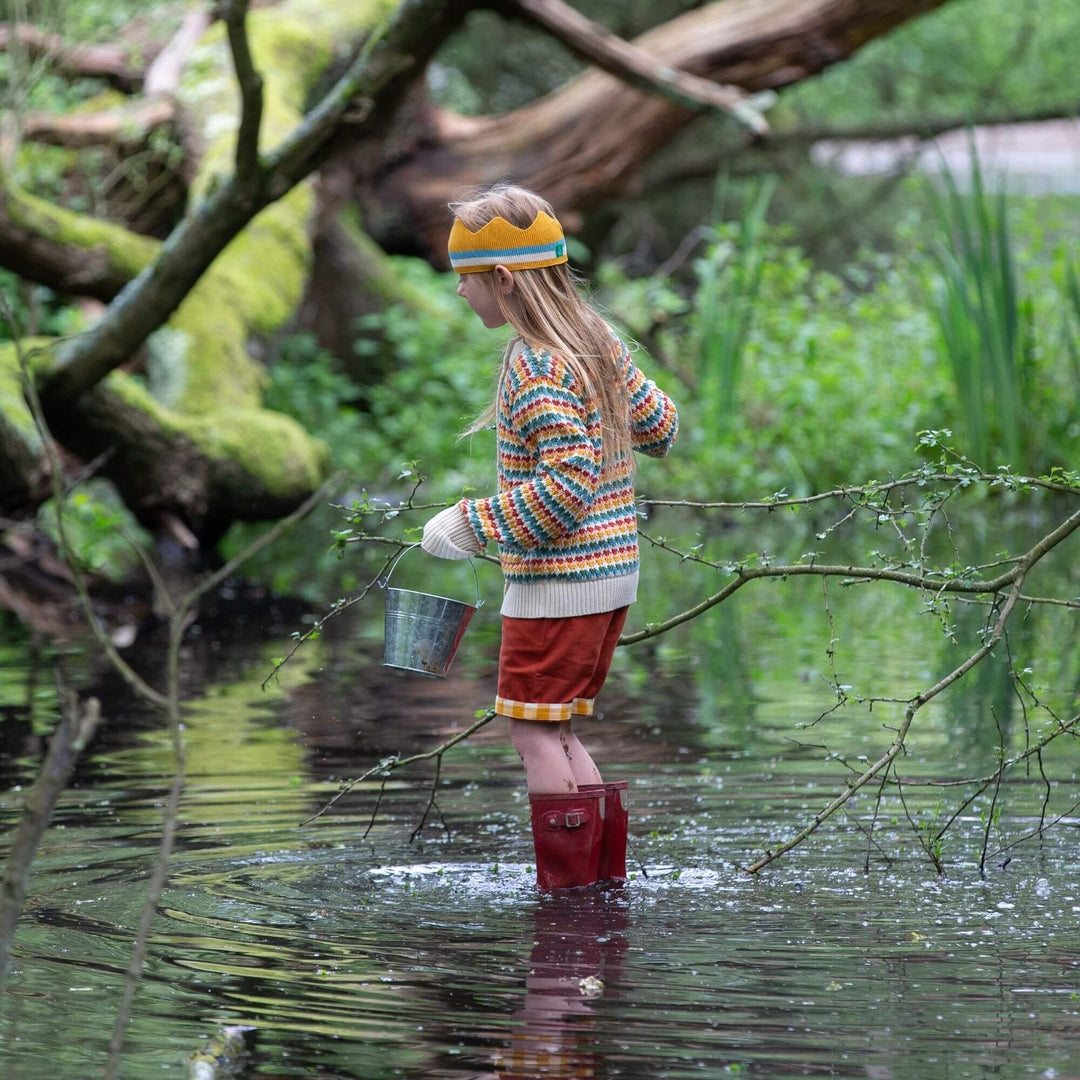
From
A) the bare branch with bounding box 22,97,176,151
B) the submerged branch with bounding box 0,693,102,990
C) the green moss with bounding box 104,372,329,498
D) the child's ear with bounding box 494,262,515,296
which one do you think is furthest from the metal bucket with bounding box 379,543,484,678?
the bare branch with bounding box 22,97,176,151

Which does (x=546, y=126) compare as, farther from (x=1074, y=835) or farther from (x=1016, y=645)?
(x=1074, y=835)

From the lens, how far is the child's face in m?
3.52

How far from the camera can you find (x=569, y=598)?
3482 mm

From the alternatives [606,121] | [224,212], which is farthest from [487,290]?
[606,121]

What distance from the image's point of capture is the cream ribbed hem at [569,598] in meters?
3.48

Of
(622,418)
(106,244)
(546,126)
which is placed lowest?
(622,418)

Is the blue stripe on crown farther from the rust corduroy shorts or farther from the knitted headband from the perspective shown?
the rust corduroy shorts

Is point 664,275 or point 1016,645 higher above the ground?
point 664,275

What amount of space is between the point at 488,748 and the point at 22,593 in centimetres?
486

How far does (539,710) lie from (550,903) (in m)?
0.38

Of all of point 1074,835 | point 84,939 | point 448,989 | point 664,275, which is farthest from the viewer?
point 664,275

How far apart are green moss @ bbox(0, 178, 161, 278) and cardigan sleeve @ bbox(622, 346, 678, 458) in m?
6.16

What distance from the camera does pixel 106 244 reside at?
9617 millimetres

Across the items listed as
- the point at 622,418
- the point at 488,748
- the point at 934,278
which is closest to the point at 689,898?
the point at 622,418
